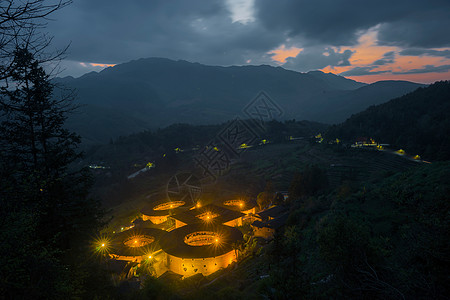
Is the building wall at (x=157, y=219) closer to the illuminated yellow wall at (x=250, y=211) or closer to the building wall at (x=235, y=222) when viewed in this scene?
the building wall at (x=235, y=222)

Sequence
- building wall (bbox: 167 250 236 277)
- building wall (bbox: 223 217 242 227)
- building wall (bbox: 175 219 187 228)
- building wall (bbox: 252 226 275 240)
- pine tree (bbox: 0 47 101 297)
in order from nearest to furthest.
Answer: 1. pine tree (bbox: 0 47 101 297)
2. building wall (bbox: 167 250 236 277)
3. building wall (bbox: 252 226 275 240)
4. building wall (bbox: 223 217 242 227)
5. building wall (bbox: 175 219 187 228)

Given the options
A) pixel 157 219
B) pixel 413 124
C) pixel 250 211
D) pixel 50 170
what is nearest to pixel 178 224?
pixel 157 219

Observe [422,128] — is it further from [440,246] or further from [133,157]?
[133,157]

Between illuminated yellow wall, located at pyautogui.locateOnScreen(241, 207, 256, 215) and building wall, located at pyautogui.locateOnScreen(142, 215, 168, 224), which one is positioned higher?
illuminated yellow wall, located at pyautogui.locateOnScreen(241, 207, 256, 215)

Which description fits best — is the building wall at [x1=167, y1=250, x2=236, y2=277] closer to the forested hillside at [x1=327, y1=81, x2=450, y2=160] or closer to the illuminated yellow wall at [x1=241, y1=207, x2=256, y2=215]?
the illuminated yellow wall at [x1=241, y1=207, x2=256, y2=215]

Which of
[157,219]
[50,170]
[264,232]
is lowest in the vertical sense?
[157,219]

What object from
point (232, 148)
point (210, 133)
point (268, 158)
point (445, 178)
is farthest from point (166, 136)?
point (445, 178)

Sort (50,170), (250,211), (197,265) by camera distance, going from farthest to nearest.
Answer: (250,211), (197,265), (50,170)

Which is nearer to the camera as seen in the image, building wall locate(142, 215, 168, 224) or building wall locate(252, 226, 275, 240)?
building wall locate(252, 226, 275, 240)

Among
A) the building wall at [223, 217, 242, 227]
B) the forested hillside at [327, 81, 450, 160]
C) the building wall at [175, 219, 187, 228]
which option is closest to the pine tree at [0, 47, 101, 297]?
the building wall at [175, 219, 187, 228]

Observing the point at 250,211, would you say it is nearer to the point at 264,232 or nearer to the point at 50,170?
the point at 264,232

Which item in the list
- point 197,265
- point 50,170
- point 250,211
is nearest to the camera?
point 50,170

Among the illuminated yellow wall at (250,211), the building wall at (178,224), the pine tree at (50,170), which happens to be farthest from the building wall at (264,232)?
the pine tree at (50,170)
